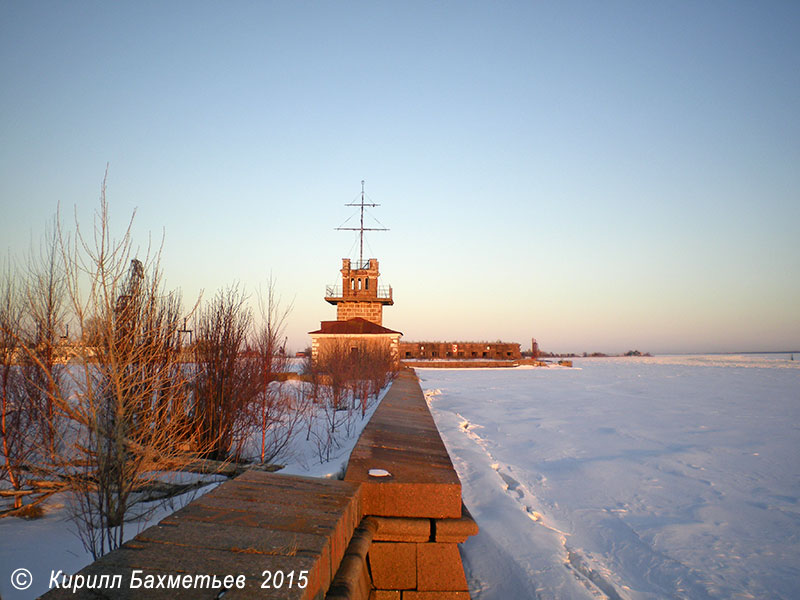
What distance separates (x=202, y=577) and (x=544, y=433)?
10051 millimetres

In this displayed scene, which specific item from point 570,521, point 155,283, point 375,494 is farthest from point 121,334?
point 570,521

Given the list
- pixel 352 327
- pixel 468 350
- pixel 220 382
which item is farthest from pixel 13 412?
pixel 468 350

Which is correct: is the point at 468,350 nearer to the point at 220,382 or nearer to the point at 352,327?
the point at 352,327

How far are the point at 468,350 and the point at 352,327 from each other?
2753 cm

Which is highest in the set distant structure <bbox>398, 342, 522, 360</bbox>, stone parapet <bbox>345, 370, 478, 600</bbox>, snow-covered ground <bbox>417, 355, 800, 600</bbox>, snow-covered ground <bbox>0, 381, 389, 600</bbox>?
distant structure <bbox>398, 342, 522, 360</bbox>

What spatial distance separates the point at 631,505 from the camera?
595 cm

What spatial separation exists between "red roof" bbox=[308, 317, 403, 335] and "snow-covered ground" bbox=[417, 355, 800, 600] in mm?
17516

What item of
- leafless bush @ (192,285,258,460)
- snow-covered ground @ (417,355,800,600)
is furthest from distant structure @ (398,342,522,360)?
leafless bush @ (192,285,258,460)

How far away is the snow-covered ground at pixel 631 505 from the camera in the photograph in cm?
409

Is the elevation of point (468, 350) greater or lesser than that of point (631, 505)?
greater

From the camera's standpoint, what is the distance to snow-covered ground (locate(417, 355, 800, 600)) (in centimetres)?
409

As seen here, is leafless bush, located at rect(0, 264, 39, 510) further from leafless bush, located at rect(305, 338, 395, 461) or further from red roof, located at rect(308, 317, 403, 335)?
red roof, located at rect(308, 317, 403, 335)

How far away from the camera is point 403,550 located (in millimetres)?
3113

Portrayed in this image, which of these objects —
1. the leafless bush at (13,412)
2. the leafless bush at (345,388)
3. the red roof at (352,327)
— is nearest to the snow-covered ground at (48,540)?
the leafless bush at (13,412)
